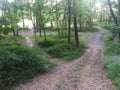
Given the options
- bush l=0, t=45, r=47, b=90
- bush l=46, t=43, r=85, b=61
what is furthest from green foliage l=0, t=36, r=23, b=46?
bush l=0, t=45, r=47, b=90

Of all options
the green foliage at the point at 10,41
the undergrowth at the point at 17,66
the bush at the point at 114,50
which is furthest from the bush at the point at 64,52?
the undergrowth at the point at 17,66

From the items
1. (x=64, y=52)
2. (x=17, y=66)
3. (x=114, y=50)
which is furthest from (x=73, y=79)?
(x=114, y=50)

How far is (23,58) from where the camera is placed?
468 inches

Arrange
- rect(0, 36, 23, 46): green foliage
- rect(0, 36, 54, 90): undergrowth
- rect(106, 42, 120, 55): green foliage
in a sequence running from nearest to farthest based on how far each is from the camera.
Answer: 1. rect(0, 36, 54, 90): undergrowth
2. rect(0, 36, 23, 46): green foliage
3. rect(106, 42, 120, 55): green foliage

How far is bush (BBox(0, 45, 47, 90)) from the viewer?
32.6 feet

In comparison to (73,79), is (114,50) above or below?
above

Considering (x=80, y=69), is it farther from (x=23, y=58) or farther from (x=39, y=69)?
(x=23, y=58)

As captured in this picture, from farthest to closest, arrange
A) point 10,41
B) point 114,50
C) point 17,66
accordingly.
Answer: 1. point 10,41
2. point 114,50
3. point 17,66

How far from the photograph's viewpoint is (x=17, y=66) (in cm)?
1128

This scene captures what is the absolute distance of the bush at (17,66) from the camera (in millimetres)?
9945

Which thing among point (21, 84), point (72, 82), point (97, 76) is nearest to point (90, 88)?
point (72, 82)

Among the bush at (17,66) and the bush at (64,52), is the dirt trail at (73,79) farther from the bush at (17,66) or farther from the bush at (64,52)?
the bush at (64,52)

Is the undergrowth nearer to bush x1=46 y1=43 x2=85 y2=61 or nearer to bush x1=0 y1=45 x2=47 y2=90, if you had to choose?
bush x1=0 y1=45 x2=47 y2=90

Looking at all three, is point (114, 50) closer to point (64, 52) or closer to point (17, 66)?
point (64, 52)
